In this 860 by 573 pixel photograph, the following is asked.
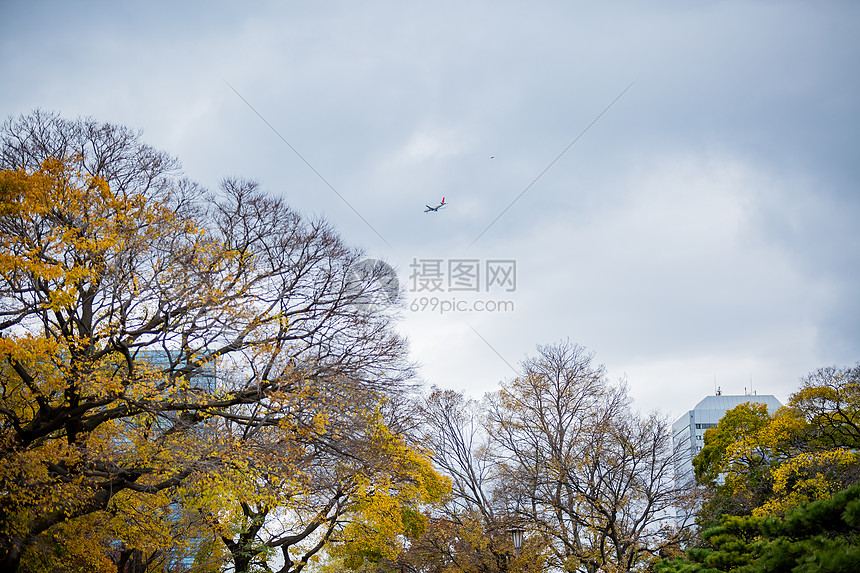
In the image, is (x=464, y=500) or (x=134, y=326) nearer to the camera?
(x=134, y=326)

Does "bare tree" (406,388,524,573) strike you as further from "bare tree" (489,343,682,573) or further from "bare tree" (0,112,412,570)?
"bare tree" (0,112,412,570)

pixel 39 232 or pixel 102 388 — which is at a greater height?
pixel 39 232

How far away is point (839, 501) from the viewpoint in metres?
6.31

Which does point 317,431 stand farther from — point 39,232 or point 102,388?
point 39,232

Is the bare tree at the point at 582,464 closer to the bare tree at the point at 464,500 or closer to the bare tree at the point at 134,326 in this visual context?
the bare tree at the point at 464,500

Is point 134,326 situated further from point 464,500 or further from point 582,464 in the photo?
point 464,500

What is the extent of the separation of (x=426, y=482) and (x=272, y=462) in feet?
26.9

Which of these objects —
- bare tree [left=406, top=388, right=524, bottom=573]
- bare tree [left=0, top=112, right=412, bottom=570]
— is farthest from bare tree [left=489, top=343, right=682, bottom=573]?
bare tree [left=0, top=112, right=412, bottom=570]

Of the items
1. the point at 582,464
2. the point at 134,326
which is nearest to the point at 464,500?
the point at 582,464

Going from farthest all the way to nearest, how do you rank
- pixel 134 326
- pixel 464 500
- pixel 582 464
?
pixel 464 500 → pixel 582 464 → pixel 134 326

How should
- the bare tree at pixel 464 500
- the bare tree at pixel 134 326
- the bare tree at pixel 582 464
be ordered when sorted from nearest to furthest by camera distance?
the bare tree at pixel 134 326 < the bare tree at pixel 582 464 < the bare tree at pixel 464 500

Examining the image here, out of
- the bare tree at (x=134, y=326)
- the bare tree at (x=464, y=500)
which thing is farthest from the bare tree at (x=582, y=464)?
the bare tree at (x=134, y=326)

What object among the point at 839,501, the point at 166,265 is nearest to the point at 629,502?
the point at 839,501

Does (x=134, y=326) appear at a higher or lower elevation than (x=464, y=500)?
higher
